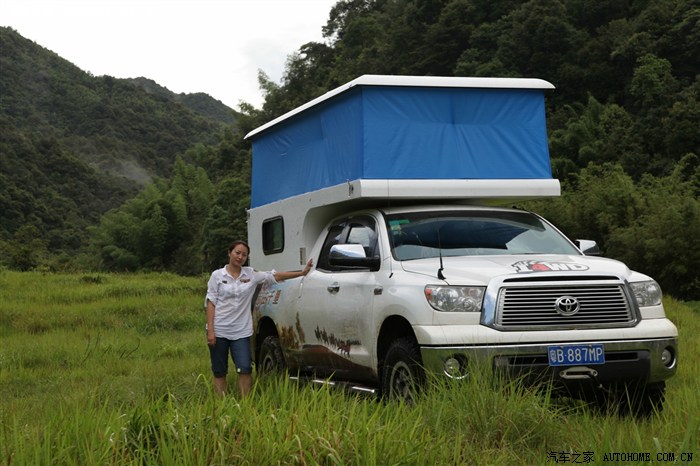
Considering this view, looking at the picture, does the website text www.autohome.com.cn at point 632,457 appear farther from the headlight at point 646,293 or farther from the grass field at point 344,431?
the headlight at point 646,293

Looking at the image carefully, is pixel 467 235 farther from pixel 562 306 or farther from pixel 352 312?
pixel 562 306

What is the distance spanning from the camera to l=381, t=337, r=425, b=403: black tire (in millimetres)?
7164

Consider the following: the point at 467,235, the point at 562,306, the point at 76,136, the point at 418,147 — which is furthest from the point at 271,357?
the point at 76,136

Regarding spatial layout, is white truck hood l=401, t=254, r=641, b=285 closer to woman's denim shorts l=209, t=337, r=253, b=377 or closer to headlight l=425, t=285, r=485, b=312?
headlight l=425, t=285, r=485, b=312

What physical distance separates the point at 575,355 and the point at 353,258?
2.04 meters

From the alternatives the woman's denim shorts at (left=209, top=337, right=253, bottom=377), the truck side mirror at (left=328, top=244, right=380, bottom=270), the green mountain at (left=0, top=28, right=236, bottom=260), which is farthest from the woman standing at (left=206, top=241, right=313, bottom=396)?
the green mountain at (left=0, top=28, right=236, bottom=260)

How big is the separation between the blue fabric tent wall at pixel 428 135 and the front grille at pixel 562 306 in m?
2.38

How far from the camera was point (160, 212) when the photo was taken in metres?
72.9

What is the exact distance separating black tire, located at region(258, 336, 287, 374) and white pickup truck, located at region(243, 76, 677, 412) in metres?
Result: 0.02

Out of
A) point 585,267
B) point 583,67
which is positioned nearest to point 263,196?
point 585,267

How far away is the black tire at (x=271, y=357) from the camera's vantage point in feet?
33.1

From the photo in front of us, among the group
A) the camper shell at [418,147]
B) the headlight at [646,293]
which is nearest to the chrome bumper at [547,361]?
the headlight at [646,293]

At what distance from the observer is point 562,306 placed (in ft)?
23.5

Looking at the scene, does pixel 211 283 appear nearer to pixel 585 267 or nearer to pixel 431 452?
pixel 585 267
